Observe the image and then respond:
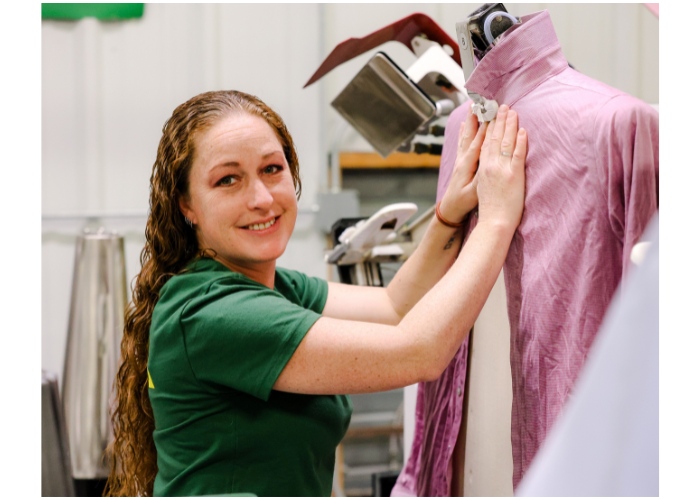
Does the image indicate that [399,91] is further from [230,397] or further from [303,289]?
[230,397]

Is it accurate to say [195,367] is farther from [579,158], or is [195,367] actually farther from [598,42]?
[598,42]

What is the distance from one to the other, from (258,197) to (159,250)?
0.81ft

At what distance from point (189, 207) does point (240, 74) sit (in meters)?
1.91

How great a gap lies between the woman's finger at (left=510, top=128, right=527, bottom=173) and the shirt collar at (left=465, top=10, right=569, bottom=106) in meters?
0.07

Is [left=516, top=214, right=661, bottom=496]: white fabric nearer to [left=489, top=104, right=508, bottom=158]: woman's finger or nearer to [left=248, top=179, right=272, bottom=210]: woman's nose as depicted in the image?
[left=489, top=104, right=508, bottom=158]: woman's finger

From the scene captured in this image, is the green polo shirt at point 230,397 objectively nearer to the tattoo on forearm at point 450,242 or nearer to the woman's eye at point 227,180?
the woman's eye at point 227,180

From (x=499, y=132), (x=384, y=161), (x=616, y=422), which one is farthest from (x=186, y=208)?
(x=384, y=161)

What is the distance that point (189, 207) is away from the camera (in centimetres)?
111

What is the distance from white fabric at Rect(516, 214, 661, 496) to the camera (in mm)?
396

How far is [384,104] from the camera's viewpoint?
1.45 meters

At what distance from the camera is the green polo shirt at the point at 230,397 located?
0.91 metres

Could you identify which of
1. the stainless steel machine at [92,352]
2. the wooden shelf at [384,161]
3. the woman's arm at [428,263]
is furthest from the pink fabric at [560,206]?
the wooden shelf at [384,161]

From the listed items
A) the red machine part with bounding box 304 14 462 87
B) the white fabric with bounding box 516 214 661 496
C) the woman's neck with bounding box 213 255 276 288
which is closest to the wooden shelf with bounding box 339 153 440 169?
the red machine part with bounding box 304 14 462 87

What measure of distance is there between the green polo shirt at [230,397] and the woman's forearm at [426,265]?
287 millimetres
